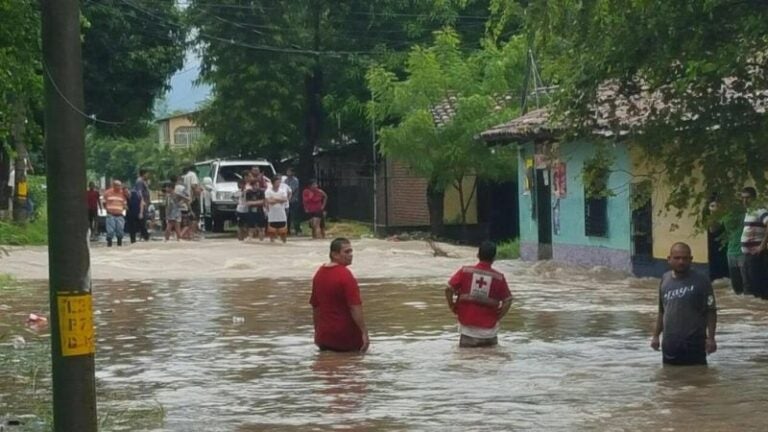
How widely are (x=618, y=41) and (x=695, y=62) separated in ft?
3.13

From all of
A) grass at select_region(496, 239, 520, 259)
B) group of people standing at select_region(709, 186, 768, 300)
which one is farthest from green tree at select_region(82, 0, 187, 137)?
group of people standing at select_region(709, 186, 768, 300)

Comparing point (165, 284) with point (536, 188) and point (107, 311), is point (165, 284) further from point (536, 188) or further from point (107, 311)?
point (536, 188)

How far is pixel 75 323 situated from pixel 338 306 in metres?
7.51

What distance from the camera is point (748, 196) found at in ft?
49.2

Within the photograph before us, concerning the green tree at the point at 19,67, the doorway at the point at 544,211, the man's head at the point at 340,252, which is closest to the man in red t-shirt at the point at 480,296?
the man's head at the point at 340,252

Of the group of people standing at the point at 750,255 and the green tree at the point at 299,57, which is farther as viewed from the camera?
the green tree at the point at 299,57

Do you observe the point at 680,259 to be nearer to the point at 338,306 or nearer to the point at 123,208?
the point at 338,306

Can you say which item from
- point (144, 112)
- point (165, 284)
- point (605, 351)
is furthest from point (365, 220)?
point (605, 351)

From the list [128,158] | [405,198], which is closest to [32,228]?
[405,198]

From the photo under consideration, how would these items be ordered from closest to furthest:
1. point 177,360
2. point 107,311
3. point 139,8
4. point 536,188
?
point 177,360 < point 107,311 < point 536,188 < point 139,8

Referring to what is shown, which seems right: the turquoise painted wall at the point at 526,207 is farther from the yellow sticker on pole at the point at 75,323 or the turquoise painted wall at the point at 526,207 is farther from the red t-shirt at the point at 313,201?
the yellow sticker on pole at the point at 75,323

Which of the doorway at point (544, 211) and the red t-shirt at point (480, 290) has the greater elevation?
the doorway at point (544, 211)

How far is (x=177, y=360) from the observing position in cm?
1634

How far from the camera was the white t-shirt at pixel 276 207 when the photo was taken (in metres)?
36.6
